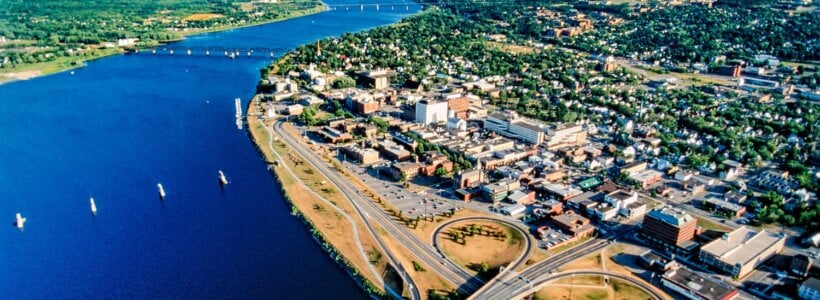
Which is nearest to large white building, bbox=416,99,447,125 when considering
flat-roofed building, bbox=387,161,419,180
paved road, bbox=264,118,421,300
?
flat-roofed building, bbox=387,161,419,180

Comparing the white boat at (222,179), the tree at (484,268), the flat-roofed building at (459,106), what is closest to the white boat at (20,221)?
the white boat at (222,179)

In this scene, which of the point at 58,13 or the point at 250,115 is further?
the point at 58,13

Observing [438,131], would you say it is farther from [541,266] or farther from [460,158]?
[541,266]

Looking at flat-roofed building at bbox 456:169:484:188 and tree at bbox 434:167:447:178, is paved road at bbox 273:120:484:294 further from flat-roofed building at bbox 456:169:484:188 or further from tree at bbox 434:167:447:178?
flat-roofed building at bbox 456:169:484:188

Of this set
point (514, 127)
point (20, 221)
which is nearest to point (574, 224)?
point (514, 127)

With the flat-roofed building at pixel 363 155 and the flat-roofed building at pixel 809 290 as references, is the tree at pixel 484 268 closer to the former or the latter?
the flat-roofed building at pixel 809 290

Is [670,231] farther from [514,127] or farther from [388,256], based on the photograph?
[514,127]

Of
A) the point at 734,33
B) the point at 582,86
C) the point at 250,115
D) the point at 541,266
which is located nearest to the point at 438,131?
the point at 250,115
